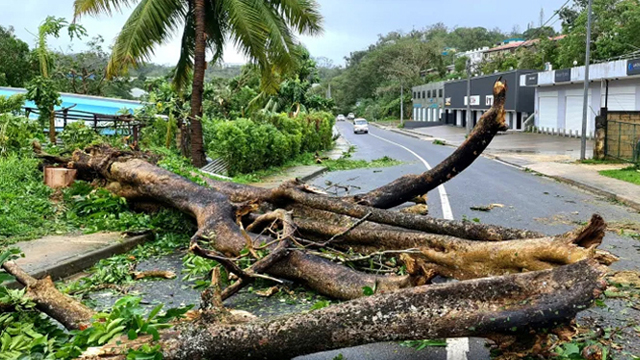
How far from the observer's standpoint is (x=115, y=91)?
5747cm

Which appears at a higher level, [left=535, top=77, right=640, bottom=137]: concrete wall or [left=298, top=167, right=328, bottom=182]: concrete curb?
[left=535, top=77, right=640, bottom=137]: concrete wall

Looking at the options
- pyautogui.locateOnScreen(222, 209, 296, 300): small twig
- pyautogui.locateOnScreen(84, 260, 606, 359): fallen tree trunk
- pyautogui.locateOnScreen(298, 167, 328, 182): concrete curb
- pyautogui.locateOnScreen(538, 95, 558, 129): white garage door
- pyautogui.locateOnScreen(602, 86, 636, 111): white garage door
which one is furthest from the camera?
pyautogui.locateOnScreen(538, 95, 558, 129): white garage door

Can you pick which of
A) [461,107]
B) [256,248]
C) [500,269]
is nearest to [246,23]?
[256,248]

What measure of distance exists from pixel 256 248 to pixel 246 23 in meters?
10.8

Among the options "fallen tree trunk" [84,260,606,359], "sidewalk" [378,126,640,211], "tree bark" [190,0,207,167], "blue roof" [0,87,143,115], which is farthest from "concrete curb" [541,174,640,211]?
"blue roof" [0,87,143,115]

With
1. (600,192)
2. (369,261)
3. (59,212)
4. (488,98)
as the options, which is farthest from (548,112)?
(369,261)

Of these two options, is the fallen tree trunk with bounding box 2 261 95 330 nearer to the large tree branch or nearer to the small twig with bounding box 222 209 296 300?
the small twig with bounding box 222 209 296 300

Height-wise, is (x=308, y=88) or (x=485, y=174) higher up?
(x=308, y=88)

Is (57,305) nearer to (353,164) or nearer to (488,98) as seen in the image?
(353,164)

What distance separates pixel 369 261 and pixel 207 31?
13.5m

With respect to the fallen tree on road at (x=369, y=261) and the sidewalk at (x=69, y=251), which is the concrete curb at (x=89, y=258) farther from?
the fallen tree on road at (x=369, y=261)

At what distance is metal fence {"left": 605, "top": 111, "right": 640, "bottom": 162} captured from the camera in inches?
830

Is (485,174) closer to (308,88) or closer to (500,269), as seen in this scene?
(500,269)

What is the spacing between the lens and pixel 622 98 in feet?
118
